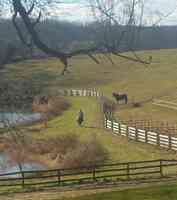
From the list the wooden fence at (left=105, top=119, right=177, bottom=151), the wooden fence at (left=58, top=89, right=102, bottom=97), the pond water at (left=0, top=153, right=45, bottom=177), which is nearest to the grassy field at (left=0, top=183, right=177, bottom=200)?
the pond water at (left=0, top=153, right=45, bottom=177)

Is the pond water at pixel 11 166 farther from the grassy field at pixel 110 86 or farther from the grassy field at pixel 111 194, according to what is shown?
the grassy field at pixel 111 194

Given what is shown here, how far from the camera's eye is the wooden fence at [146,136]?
101 ft

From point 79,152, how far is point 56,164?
161 cm

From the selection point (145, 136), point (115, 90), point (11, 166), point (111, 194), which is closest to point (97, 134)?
point (145, 136)

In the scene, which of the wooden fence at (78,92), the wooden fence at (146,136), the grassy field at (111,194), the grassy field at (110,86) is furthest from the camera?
the wooden fence at (78,92)

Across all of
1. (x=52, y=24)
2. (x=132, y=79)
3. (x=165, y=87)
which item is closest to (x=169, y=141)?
(x=52, y=24)

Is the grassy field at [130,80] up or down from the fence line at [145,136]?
down

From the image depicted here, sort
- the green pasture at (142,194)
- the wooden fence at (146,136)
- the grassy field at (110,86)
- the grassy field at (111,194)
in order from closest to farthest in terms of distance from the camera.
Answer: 1. the grassy field at (110,86)
2. the green pasture at (142,194)
3. the grassy field at (111,194)
4. the wooden fence at (146,136)

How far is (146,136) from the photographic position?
33188 mm

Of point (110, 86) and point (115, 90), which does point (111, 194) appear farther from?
point (110, 86)

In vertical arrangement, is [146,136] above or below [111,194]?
below

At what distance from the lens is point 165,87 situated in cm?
7312

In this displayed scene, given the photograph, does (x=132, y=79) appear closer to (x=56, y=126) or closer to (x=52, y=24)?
(x=56, y=126)

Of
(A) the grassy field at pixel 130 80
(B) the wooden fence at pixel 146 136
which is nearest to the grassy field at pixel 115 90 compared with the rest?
(A) the grassy field at pixel 130 80
